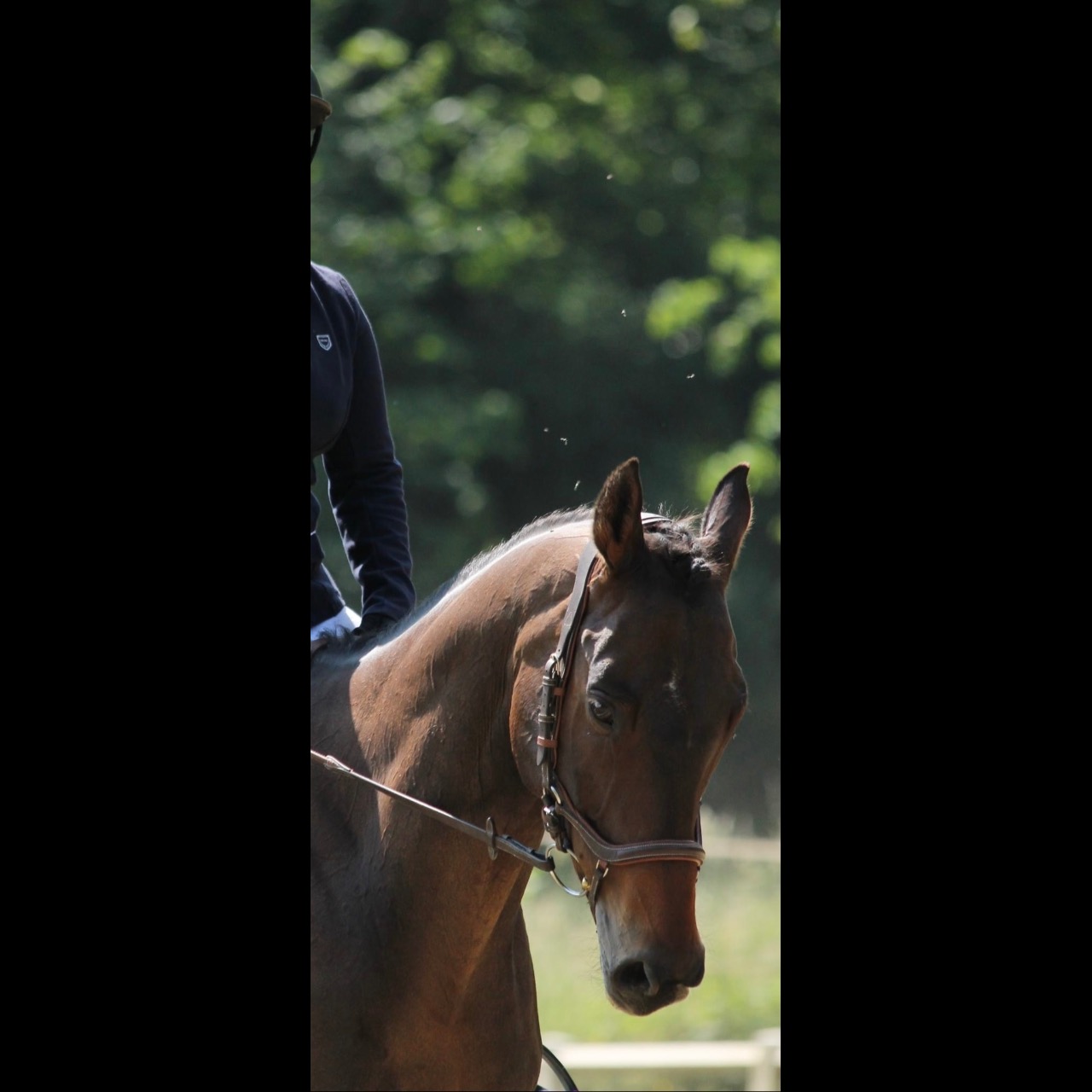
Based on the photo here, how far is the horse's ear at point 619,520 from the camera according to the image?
2.62 m

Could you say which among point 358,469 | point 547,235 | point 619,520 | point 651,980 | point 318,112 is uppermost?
point 547,235

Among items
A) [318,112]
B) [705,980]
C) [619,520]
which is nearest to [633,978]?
[619,520]

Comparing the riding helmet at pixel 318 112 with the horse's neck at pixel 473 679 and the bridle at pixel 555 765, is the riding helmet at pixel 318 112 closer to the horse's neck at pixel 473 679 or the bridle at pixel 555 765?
the horse's neck at pixel 473 679

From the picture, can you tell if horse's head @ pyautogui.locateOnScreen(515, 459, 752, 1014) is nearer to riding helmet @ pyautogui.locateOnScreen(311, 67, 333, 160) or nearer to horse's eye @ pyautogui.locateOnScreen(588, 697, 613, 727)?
horse's eye @ pyautogui.locateOnScreen(588, 697, 613, 727)

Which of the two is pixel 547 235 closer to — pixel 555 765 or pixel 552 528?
pixel 552 528

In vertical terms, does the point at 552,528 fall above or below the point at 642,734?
above

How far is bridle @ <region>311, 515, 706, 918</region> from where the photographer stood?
250 centimetres

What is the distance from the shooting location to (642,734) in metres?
2.51

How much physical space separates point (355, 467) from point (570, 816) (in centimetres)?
144

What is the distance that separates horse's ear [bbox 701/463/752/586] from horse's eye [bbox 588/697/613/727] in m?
Result: 0.37
